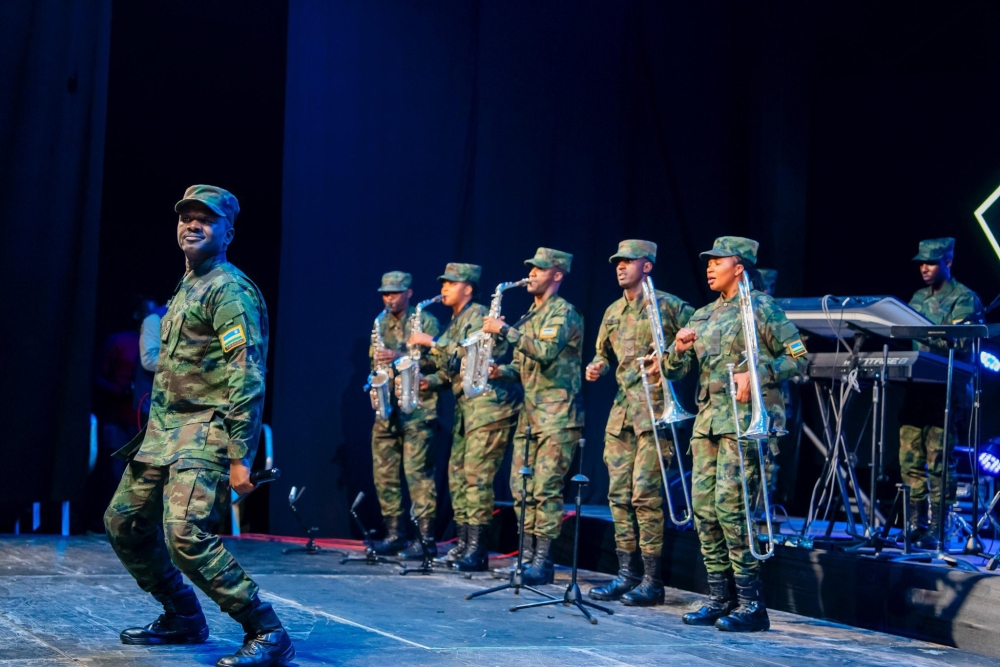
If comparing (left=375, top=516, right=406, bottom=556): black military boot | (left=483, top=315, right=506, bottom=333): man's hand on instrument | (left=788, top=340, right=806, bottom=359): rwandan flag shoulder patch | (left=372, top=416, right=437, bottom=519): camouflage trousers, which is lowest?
(left=375, top=516, right=406, bottom=556): black military boot

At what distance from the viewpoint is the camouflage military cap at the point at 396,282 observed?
9.15m

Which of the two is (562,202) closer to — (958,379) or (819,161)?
(819,161)

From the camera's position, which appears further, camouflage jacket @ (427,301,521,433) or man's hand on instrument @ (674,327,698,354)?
camouflage jacket @ (427,301,521,433)

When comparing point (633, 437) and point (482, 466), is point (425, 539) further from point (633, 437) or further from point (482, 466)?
point (633, 437)

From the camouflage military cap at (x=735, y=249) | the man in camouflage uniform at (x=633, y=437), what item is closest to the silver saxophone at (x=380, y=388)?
the man in camouflage uniform at (x=633, y=437)

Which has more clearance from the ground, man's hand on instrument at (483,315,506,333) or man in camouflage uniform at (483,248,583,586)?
man's hand on instrument at (483,315,506,333)

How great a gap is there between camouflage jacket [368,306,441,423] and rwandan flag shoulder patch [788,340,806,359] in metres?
3.38

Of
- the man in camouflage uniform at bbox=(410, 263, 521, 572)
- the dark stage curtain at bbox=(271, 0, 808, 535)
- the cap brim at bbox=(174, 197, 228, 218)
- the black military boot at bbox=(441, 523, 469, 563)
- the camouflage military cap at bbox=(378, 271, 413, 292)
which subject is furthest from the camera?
the dark stage curtain at bbox=(271, 0, 808, 535)

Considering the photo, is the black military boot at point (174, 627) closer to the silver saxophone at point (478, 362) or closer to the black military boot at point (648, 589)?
the black military boot at point (648, 589)

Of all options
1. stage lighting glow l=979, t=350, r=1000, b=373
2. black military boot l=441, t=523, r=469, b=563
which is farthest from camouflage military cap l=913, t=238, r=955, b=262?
black military boot l=441, t=523, r=469, b=563

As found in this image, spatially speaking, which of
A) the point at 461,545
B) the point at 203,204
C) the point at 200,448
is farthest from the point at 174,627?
the point at 461,545

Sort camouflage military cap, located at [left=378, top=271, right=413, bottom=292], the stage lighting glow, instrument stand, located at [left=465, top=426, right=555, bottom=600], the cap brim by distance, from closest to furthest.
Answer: the cap brim < instrument stand, located at [left=465, top=426, right=555, bottom=600] < the stage lighting glow < camouflage military cap, located at [left=378, top=271, right=413, bottom=292]

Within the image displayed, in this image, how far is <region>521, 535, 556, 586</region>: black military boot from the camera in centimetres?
759

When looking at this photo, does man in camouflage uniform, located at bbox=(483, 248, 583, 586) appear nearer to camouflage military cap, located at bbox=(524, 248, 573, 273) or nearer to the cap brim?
camouflage military cap, located at bbox=(524, 248, 573, 273)
